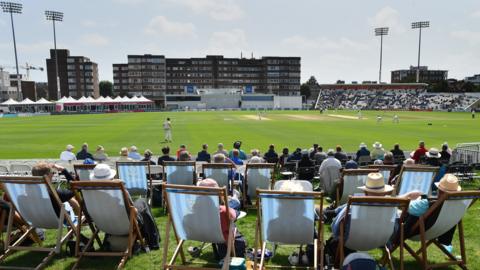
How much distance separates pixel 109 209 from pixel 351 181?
4040mm

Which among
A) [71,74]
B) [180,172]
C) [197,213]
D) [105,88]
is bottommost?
[180,172]

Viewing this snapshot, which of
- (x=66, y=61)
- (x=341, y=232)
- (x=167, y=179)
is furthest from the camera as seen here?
(x=66, y=61)

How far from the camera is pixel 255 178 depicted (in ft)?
25.5

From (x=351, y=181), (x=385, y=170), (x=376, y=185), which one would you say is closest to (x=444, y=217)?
(x=376, y=185)

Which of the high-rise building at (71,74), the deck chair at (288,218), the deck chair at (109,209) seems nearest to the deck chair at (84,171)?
the deck chair at (109,209)

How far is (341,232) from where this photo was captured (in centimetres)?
436

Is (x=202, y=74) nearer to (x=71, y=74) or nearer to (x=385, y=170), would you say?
(x=71, y=74)

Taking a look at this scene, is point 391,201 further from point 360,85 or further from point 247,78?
point 247,78

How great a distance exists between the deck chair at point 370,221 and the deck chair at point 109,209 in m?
2.65

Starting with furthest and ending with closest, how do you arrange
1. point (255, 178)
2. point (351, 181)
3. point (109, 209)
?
point (255, 178)
point (351, 181)
point (109, 209)

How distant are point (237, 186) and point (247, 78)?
14773 cm

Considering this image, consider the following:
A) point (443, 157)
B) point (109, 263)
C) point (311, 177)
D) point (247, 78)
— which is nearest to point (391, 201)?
point (109, 263)

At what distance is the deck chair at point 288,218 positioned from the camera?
4.28 m

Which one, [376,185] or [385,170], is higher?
[376,185]
